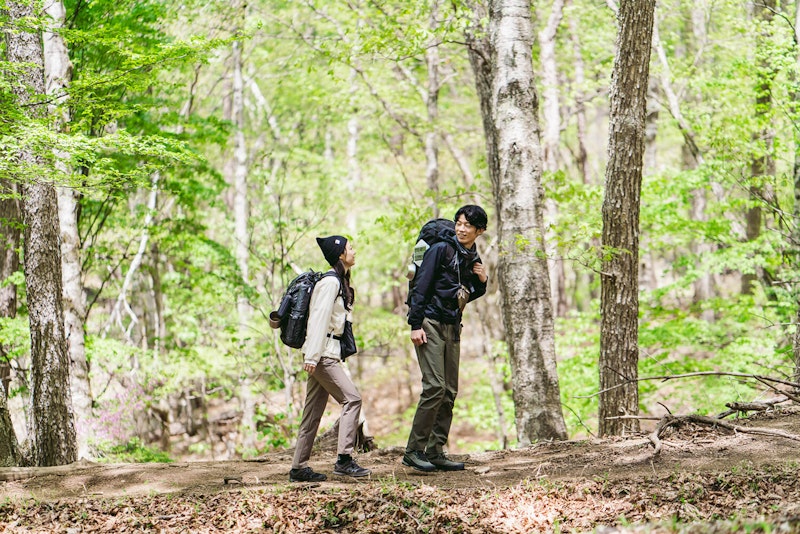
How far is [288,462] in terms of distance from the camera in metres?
6.89

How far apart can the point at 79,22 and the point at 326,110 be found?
11.8 metres

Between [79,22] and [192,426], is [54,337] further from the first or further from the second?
[192,426]

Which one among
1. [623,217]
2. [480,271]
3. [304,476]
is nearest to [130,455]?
[304,476]

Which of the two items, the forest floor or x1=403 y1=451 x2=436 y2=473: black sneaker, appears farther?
x1=403 y1=451 x2=436 y2=473: black sneaker

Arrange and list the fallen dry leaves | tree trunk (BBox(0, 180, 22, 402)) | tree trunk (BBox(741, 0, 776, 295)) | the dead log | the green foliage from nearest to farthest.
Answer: the fallen dry leaves
the dead log
tree trunk (BBox(0, 180, 22, 402))
tree trunk (BBox(741, 0, 776, 295))
the green foliage

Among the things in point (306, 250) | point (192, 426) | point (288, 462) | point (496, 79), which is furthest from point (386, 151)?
point (288, 462)

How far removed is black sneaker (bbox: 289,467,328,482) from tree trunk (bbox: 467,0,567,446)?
256 centimetres

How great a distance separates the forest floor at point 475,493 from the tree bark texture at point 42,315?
2.55 ft

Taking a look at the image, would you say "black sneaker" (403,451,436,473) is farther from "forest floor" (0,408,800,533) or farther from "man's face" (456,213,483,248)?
"man's face" (456,213,483,248)

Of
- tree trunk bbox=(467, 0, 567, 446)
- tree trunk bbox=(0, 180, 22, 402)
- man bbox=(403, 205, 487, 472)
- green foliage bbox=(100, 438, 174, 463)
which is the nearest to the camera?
man bbox=(403, 205, 487, 472)

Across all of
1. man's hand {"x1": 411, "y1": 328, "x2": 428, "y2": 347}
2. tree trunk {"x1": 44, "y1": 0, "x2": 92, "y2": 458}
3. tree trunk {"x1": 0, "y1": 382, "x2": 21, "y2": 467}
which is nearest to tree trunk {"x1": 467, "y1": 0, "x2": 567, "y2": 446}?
man's hand {"x1": 411, "y1": 328, "x2": 428, "y2": 347}

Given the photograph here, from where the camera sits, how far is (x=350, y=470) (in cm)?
570

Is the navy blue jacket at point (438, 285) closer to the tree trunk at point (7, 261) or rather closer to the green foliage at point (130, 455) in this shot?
the tree trunk at point (7, 261)

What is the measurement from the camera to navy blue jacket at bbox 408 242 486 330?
562 centimetres
